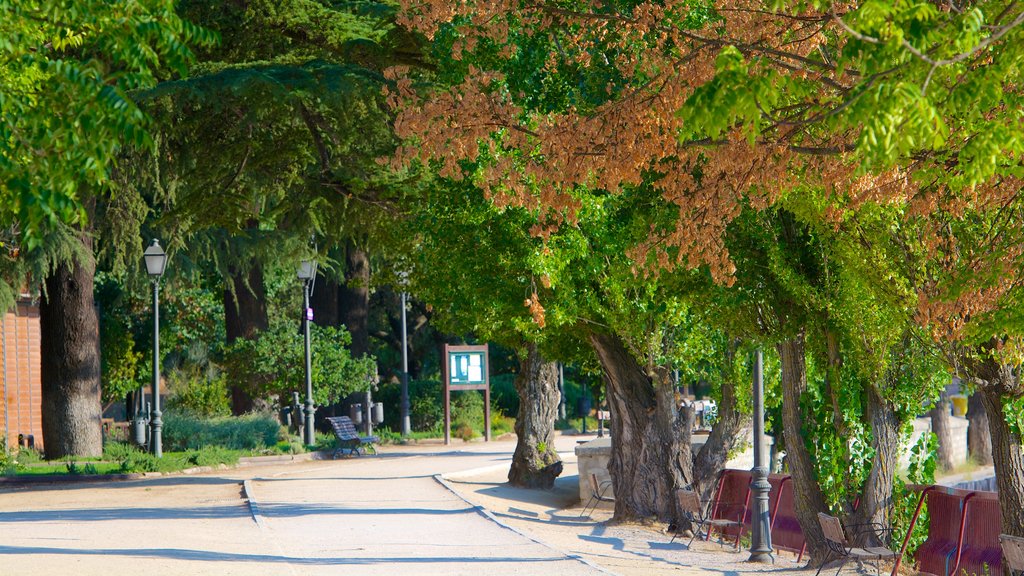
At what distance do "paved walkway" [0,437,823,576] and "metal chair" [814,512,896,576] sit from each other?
88 centimetres

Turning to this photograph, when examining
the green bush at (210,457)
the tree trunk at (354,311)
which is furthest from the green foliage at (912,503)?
the tree trunk at (354,311)

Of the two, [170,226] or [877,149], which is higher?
[170,226]

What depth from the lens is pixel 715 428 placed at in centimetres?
1881

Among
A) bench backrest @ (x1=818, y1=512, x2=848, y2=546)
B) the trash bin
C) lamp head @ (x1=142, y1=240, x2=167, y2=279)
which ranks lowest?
bench backrest @ (x1=818, y1=512, x2=848, y2=546)

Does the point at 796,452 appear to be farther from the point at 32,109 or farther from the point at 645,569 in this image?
the point at 32,109

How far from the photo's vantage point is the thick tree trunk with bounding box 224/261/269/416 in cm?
3306

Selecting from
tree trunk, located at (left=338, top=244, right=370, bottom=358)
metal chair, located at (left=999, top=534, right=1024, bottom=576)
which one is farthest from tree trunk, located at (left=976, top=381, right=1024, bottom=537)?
tree trunk, located at (left=338, top=244, right=370, bottom=358)

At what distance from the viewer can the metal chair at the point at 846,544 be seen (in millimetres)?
12539

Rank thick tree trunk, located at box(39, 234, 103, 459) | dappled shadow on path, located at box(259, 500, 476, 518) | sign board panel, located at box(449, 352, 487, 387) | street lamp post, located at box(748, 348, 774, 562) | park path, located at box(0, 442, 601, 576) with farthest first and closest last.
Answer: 1. sign board panel, located at box(449, 352, 487, 387)
2. thick tree trunk, located at box(39, 234, 103, 459)
3. dappled shadow on path, located at box(259, 500, 476, 518)
4. street lamp post, located at box(748, 348, 774, 562)
5. park path, located at box(0, 442, 601, 576)

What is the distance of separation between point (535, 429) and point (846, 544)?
31.5 feet

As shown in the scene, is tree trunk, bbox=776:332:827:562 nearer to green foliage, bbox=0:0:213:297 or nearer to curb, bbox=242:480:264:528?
curb, bbox=242:480:264:528

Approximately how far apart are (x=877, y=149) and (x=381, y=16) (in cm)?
1349

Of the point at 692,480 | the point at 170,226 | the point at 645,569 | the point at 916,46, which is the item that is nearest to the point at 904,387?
the point at 645,569

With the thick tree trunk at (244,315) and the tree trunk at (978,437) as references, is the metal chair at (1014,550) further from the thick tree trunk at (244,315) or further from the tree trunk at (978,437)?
the thick tree trunk at (244,315)
